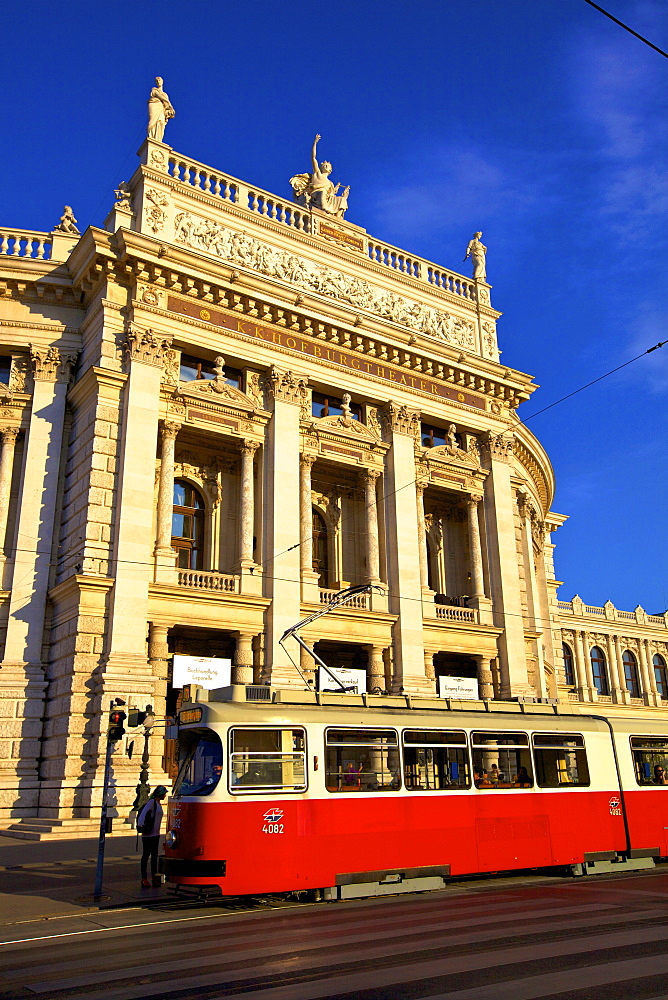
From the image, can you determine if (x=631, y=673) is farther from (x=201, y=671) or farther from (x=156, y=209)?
(x=156, y=209)

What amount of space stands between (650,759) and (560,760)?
2920mm

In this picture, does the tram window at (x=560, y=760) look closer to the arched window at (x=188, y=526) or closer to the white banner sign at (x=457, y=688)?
the white banner sign at (x=457, y=688)

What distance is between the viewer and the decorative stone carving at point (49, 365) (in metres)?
29.2

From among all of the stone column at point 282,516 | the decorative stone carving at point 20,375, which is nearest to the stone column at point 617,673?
the stone column at point 282,516

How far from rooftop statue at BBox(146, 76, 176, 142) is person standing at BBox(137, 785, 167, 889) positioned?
2451 centimetres

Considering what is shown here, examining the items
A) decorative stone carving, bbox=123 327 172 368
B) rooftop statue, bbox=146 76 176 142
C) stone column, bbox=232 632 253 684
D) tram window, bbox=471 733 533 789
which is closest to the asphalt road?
tram window, bbox=471 733 533 789

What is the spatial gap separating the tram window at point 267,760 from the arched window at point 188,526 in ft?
57.4

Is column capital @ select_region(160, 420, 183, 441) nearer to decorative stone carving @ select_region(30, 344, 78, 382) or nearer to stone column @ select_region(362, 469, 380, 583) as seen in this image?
decorative stone carving @ select_region(30, 344, 78, 382)

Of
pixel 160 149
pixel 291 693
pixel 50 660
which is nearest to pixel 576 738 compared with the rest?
pixel 291 693

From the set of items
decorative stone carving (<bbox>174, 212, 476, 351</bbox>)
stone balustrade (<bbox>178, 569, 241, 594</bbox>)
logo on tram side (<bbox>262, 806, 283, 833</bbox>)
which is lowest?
logo on tram side (<bbox>262, 806, 283, 833</bbox>)

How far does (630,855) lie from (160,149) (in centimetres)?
2741

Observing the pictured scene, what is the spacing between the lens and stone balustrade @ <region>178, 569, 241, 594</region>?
90.0 ft

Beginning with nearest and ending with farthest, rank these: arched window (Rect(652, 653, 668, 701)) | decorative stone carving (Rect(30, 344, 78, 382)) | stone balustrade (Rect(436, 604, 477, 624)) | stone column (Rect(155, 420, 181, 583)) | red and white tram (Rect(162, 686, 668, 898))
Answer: red and white tram (Rect(162, 686, 668, 898)) → stone column (Rect(155, 420, 181, 583)) → decorative stone carving (Rect(30, 344, 78, 382)) → stone balustrade (Rect(436, 604, 477, 624)) → arched window (Rect(652, 653, 668, 701))

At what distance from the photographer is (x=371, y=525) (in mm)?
32938
